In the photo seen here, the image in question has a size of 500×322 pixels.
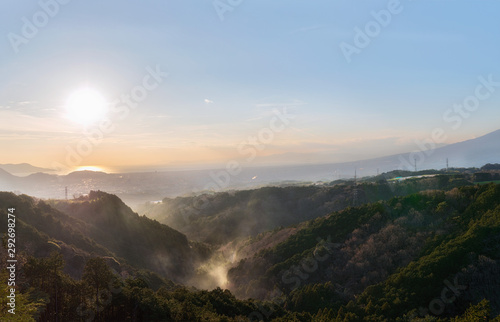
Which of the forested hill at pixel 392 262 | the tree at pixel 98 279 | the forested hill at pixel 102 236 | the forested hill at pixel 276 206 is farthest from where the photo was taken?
the forested hill at pixel 276 206

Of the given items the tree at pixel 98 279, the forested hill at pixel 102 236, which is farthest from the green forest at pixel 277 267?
the forested hill at pixel 102 236

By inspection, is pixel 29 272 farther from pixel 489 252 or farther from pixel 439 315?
pixel 489 252

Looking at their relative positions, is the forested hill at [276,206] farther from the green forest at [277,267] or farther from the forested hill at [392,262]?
the forested hill at [392,262]

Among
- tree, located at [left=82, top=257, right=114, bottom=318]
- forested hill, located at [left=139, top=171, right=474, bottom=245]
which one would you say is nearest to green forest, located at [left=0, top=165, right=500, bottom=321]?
tree, located at [left=82, top=257, right=114, bottom=318]

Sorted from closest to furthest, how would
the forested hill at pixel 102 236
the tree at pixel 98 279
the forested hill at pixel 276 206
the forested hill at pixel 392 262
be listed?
1. the tree at pixel 98 279
2. the forested hill at pixel 392 262
3. the forested hill at pixel 102 236
4. the forested hill at pixel 276 206

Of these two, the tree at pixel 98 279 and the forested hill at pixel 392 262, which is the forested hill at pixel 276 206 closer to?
the forested hill at pixel 392 262

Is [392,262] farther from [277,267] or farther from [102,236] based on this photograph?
[102,236]

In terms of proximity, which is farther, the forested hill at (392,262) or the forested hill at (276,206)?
the forested hill at (276,206)

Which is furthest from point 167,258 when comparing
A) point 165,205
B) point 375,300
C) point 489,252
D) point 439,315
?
point 165,205
